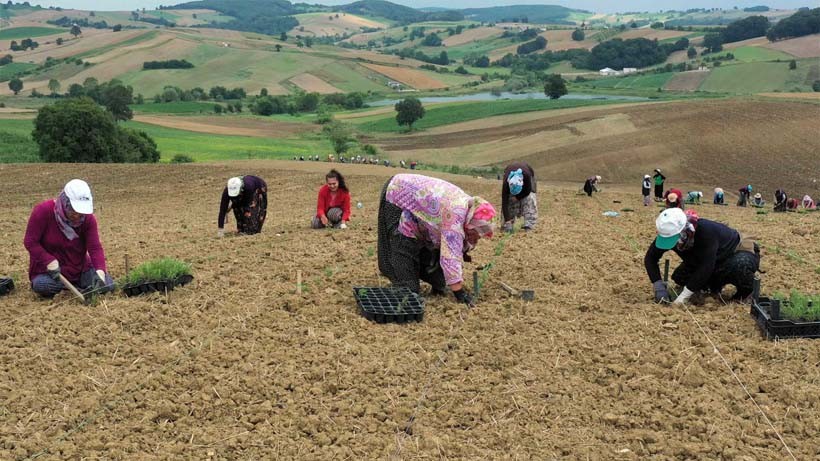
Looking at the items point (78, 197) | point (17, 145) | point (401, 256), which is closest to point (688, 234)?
point (401, 256)

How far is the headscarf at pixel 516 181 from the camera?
41.9ft

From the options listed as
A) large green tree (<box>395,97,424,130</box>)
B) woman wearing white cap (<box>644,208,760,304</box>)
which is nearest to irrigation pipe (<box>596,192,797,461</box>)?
woman wearing white cap (<box>644,208,760,304</box>)

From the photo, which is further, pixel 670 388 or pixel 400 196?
pixel 400 196

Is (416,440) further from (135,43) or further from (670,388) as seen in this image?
(135,43)

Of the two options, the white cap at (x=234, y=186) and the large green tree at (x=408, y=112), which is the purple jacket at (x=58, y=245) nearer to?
the white cap at (x=234, y=186)

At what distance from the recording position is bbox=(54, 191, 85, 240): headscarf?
791 centimetres

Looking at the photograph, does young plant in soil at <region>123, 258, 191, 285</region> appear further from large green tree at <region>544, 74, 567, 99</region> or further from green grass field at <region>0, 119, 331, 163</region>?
large green tree at <region>544, 74, 567, 99</region>

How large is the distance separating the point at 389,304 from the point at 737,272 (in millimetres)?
3756

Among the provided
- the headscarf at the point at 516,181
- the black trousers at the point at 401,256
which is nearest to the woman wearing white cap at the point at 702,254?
the black trousers at the point at 401,256

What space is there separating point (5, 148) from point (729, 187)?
4143 cm

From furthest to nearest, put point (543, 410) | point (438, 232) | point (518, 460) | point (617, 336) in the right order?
point (438, 232), point (617, 336), point (543, 410), point (518, 460)

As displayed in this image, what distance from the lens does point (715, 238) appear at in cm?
754

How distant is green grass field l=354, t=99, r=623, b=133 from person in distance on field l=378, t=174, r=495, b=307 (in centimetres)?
6286

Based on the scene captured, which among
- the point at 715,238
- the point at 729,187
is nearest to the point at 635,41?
the point at 729,187
